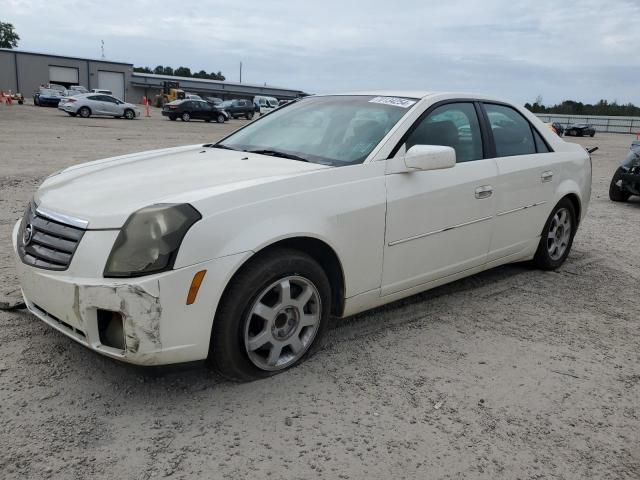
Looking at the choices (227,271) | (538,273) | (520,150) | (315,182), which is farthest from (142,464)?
(538,273)

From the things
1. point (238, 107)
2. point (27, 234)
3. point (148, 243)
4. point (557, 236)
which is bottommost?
point (557, 236)

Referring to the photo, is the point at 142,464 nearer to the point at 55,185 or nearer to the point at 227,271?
the point at 227,271

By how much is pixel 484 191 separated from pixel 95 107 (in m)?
32.2

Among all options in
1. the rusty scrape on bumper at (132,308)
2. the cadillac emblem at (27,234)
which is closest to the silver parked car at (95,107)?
the cadillac emblem at (27,234)

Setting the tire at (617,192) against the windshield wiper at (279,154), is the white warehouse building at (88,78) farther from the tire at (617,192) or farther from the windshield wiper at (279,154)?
the windshield wiper at (279,154)

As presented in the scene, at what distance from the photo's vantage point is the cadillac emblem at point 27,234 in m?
2.93

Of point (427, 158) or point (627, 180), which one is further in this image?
point (627, 180)

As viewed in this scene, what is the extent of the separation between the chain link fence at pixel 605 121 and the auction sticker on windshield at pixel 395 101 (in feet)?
176

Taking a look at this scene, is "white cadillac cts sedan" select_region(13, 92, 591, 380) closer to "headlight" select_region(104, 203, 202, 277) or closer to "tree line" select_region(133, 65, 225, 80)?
"headlight" select_region(104, 203, 202, 277)

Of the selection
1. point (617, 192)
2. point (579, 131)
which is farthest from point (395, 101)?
point (579, 131)

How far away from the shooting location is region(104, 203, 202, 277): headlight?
8.29 ft

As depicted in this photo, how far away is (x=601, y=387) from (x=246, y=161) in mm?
2461

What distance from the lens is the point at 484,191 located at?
4.07 m

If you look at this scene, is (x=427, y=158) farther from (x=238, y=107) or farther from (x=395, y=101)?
(x=238, y=107)
